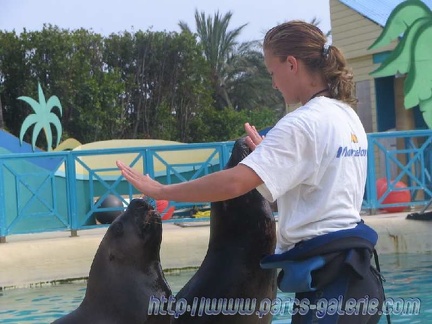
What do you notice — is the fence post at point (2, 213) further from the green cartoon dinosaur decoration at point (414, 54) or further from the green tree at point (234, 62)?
the green tree at point (234, 62)

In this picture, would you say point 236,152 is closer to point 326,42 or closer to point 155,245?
point 155,245

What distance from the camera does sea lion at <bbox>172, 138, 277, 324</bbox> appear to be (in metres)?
3.14

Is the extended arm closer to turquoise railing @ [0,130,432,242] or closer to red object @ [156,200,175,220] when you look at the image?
turquoise railing @ [0,130,432,242]

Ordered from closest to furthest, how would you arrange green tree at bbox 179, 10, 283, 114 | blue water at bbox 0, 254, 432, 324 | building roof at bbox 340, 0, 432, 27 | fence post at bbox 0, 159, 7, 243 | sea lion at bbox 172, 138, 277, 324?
sea lion at bbox 172, 138, 277, 324 < blue water at bbox 0, 254, 432, 324 < fence post at bbox 0, 159, 7, 243 < building roof at bbox 340, 0, 432, 27 < green tree at bbox 179, 10, 283, 114

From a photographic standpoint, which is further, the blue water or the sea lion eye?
the blue water

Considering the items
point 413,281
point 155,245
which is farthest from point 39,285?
point 155,245

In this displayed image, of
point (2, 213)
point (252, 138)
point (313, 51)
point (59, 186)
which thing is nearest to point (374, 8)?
point (59, 186)

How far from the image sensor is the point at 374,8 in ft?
51.5

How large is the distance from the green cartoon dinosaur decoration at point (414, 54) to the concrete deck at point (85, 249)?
289 cm

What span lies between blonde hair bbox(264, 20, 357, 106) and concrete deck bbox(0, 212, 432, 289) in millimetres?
6731

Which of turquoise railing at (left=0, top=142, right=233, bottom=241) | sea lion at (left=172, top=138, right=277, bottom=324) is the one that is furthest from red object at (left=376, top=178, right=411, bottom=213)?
sea lion at (left=172, top=138, right=277, bottom=324)

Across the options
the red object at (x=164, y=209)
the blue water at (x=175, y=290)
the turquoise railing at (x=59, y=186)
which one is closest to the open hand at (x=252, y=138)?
the blue water at (x=175, y=290)

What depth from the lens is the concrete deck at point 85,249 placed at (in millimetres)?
8711

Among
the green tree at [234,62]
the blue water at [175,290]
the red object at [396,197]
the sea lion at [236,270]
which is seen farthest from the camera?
the green tree at [234,62]
